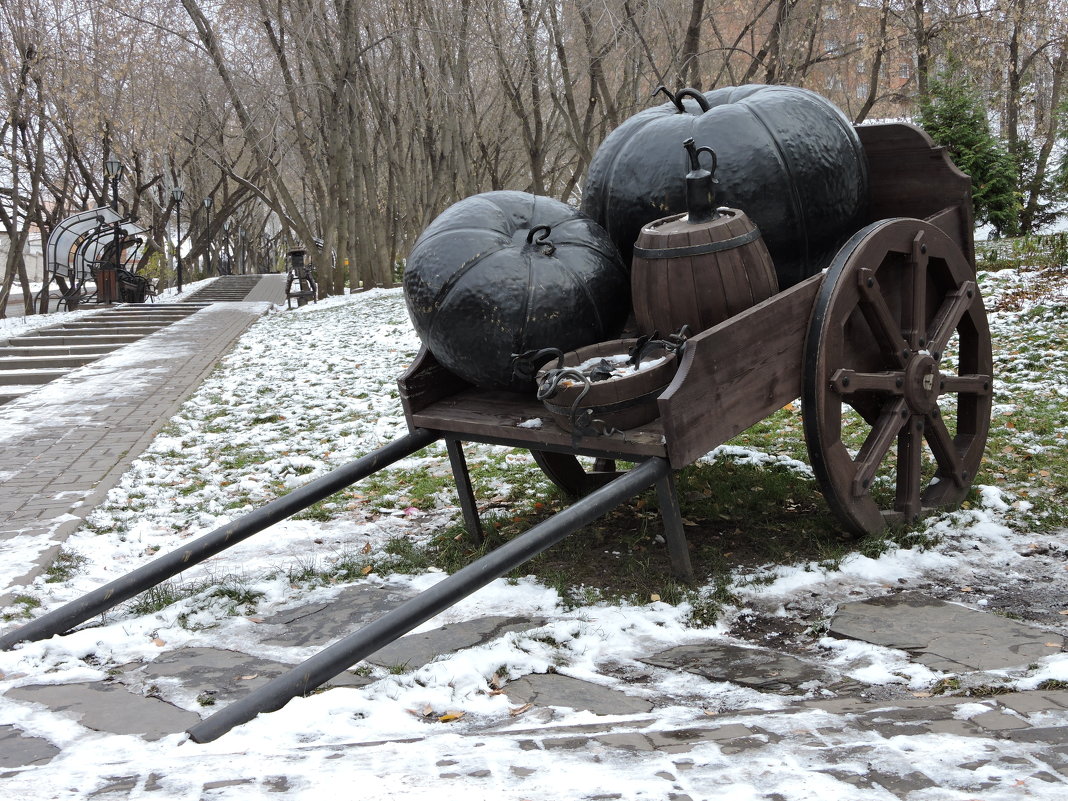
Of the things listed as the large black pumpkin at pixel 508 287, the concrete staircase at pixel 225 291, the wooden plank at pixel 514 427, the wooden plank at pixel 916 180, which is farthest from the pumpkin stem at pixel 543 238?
the concrete staircase at pixel 225 291

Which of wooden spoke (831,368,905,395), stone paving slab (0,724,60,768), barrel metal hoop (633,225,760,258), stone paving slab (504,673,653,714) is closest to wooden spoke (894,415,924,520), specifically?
wooden spoke (831,368,905,395)

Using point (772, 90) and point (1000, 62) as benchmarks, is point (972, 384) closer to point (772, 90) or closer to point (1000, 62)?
point (772, 90)

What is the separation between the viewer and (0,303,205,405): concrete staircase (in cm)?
1253

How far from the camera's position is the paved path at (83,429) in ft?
19.6

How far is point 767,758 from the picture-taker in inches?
101

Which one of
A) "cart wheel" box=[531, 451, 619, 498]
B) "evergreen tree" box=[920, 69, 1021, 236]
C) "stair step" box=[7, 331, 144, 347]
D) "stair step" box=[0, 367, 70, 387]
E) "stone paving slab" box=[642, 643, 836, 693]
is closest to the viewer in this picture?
"stone paving slab" box=[642, 643, 836, 693]

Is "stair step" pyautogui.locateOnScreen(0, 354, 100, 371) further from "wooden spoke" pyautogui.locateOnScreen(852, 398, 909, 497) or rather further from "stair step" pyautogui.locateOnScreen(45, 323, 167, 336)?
"wooden spoke" pyautogui.locateOnScreen(852, 398, 909, 497)

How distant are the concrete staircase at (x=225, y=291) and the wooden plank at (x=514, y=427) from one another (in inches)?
949

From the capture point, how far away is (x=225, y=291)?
107 ft

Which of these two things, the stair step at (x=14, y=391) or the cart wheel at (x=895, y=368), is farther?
the stair step at (x=14, y=391)

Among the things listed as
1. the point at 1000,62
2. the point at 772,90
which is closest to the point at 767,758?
the point at 772,90

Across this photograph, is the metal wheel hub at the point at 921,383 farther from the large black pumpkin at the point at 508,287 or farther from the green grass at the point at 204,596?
the green grass at the point at 204,596

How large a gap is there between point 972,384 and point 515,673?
8.63 ft

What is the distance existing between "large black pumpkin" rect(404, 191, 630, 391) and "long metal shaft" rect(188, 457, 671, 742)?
2.96 ft
